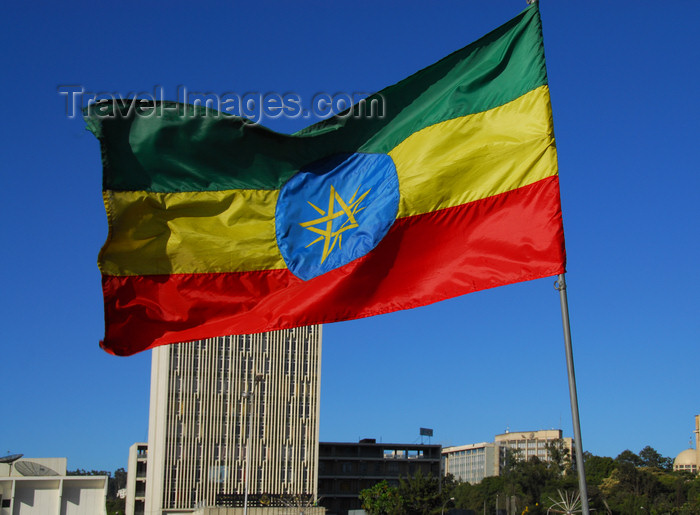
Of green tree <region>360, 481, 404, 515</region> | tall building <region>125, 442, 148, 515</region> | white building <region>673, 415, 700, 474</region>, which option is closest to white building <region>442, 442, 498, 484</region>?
white building <region>673, 415, 700, 474</region>

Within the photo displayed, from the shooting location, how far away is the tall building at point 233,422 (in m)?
75.5

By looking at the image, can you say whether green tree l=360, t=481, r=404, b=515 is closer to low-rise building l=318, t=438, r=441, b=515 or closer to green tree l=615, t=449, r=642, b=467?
low-rise building l=318, t=438, r=441, b=515

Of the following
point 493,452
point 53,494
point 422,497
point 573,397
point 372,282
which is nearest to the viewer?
point 573,397

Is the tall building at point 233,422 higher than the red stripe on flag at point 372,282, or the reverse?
the tall building at point 233,422

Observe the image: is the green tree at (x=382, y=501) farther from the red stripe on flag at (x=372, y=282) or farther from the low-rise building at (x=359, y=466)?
the red stripe on flag at (x=372, y=282)

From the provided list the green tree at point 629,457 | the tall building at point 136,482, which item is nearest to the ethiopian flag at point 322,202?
the tall building at point 136,482

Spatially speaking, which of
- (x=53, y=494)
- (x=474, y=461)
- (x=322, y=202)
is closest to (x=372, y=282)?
(x=322, y=202)

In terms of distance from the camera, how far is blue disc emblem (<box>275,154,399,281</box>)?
928 centimetres

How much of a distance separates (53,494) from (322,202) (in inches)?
1589

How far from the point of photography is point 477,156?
8828 millimetres

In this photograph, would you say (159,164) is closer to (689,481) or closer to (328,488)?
(328,488)

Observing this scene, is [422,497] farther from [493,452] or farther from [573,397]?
[493,452]

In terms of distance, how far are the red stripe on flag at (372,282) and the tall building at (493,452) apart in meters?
172

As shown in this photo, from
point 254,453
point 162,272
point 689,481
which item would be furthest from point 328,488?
point 162,272
